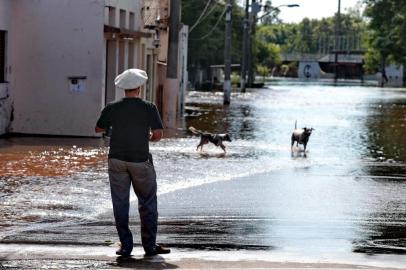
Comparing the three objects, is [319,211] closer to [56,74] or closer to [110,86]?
[56,74]

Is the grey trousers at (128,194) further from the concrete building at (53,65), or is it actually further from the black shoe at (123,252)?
the concrete building at (53,65)

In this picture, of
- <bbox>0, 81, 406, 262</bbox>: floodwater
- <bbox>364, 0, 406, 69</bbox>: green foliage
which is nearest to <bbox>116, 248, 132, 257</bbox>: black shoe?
<bbox>0, 81, 406, 262</bbox>: floodwater

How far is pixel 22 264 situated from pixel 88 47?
52.1 feet

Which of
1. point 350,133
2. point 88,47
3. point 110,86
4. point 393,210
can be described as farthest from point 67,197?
point 350,133

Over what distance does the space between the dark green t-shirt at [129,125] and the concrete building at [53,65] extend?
1507 cm

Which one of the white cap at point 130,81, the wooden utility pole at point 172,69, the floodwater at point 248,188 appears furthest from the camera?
the wooden utility pole at point 172,69

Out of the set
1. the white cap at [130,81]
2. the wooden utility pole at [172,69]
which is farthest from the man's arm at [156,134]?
the wooden utility pole at [172,69]

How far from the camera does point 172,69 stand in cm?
2809

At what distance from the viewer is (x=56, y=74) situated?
25047 mm

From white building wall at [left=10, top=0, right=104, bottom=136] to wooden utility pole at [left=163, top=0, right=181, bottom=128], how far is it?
126 inches

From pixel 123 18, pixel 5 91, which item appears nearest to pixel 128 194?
pixel 5 91

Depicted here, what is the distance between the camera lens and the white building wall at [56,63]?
24.8 m

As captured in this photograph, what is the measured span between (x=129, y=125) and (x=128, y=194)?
2.06 ft

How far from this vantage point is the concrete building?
81.1 feet
